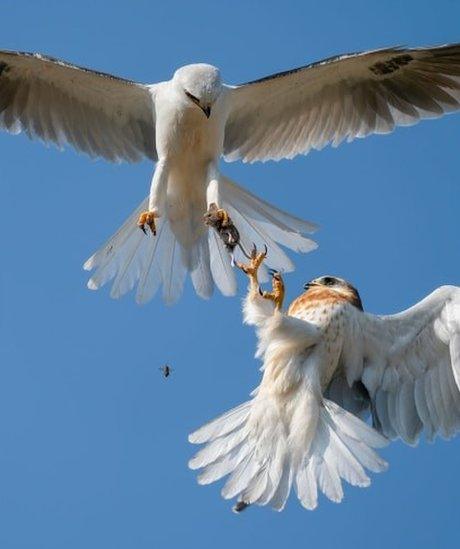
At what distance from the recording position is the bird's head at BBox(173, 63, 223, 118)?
790cm

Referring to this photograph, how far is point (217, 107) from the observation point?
8078 mm

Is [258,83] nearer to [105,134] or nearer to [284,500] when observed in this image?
[105,134]

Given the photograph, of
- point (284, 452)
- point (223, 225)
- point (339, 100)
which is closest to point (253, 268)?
point (223, 225)

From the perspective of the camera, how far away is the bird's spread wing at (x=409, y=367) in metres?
7.65

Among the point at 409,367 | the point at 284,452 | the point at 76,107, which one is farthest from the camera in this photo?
the point at 76,107

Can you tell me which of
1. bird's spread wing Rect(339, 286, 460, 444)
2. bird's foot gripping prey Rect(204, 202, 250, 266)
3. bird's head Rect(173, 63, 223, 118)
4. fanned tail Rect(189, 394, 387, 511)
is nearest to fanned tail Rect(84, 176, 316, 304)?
bird's foot gripping prey Rect(204, 202, 250, 266)

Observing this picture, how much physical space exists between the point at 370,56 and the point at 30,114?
1.85m

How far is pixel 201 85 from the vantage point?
26.0 feet

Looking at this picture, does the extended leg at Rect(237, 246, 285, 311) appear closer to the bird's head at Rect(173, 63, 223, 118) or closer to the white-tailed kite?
the white-tailed kite

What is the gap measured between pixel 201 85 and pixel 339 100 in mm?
1128

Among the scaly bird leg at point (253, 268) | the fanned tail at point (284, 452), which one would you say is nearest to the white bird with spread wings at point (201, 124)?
the scaly bird leg at point (253, 268)

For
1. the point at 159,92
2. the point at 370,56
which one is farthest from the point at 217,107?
the point at 370,56

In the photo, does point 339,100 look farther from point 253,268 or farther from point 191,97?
point 253,268

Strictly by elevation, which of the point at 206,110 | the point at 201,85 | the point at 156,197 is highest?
the point at 201,85
